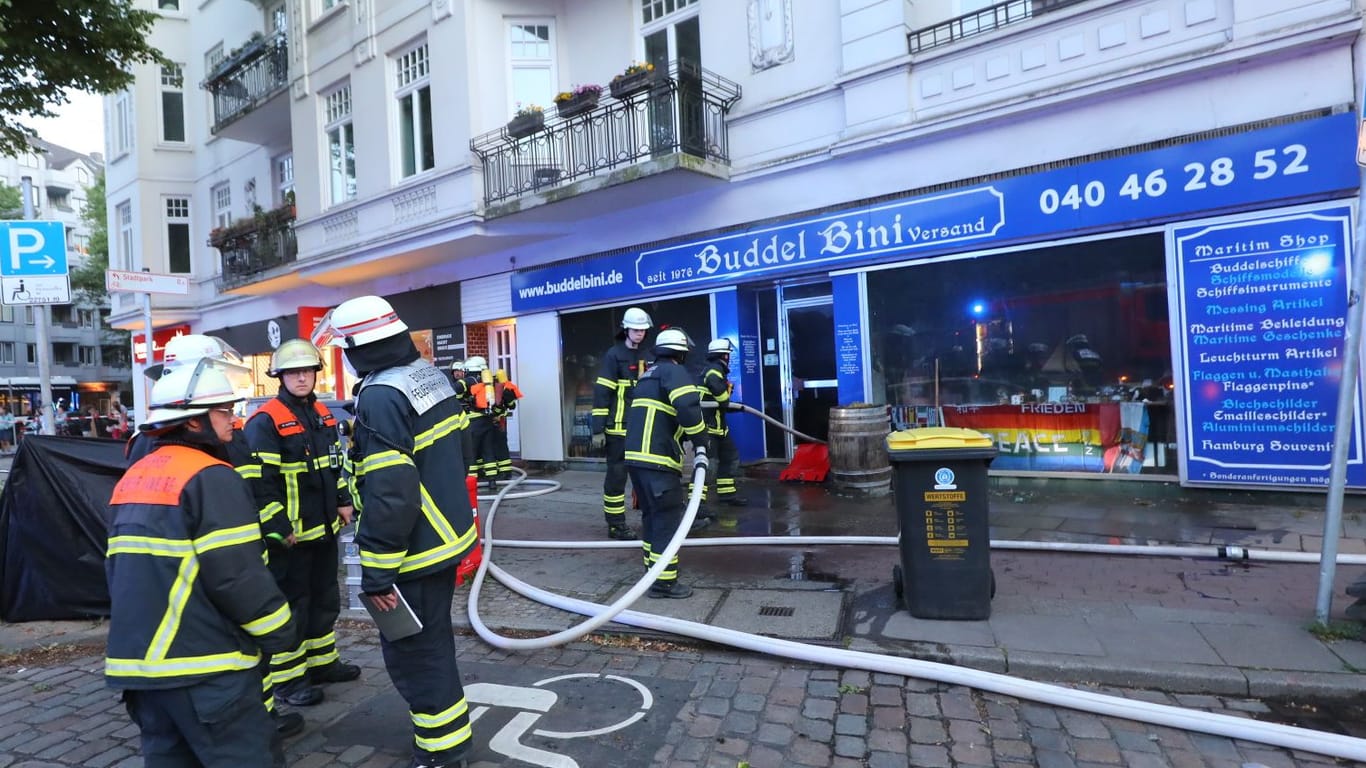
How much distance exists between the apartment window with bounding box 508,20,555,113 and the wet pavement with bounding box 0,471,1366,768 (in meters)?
8.67

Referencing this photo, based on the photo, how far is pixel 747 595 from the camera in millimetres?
5027

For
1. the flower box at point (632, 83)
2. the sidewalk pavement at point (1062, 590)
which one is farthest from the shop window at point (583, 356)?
the sidewalk pavement at point (1062, 590)

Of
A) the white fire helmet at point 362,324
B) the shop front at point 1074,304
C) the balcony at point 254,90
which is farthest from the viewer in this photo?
the balcony at point 254,90

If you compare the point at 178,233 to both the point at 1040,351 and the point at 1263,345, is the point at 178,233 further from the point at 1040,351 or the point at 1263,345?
the point at 1263,345

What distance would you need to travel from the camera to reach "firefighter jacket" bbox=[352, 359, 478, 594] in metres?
2.79

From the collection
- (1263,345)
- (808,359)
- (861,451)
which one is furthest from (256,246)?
(1263,345)

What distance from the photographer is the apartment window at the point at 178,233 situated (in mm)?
19875

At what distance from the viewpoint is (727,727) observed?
332 centimetres

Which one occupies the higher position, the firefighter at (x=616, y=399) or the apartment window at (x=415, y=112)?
the apartment window at (x=415, y=112)

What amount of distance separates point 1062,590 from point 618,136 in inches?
319

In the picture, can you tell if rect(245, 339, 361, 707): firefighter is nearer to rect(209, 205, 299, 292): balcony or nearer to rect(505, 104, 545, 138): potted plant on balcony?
rect(505, 104, 545, 138): potted plant on balcony

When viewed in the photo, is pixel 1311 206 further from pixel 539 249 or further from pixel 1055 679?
pixel 539 249

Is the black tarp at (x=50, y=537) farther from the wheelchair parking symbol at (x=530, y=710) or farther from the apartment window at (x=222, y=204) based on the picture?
the apartment window at (x=222, y=204)

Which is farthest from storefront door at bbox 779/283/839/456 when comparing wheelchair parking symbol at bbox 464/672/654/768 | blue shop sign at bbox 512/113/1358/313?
wheelchair parking symbol at bbox 464/672/654/768
